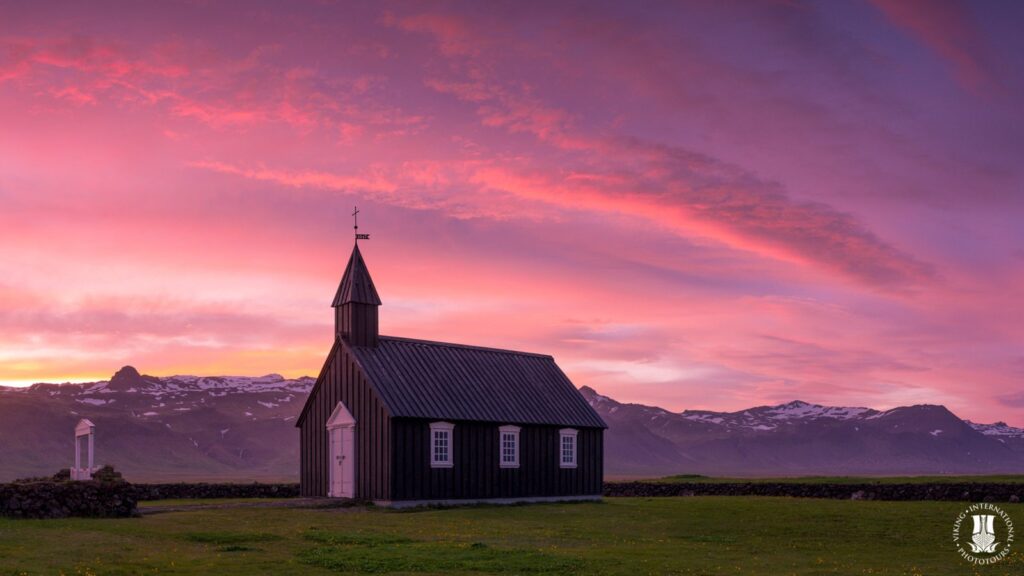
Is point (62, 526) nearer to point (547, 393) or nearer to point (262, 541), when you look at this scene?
point (262, 541)

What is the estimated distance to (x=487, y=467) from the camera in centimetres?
4741

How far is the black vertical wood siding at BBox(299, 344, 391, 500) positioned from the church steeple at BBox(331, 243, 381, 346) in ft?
3.15

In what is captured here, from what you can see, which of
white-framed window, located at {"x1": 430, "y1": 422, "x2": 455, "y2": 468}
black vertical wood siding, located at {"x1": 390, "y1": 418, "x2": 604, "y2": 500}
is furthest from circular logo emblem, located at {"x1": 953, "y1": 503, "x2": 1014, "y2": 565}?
white-framed window, located at {"x1": 430, "y1": 422, "x2": 455, "y2": 468}

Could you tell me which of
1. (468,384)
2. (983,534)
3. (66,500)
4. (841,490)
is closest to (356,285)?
(468,384)

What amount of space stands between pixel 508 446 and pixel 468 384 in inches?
139

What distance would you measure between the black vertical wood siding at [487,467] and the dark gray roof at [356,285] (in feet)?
23.1

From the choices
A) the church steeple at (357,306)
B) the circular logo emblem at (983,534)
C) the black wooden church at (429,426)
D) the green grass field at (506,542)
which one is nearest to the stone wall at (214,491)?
the black wooden church at (429,426)

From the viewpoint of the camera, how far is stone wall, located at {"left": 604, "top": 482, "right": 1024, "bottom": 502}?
4544 cm

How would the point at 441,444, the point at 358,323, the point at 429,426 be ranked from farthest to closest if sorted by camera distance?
the point at 358,323 → the point at 441,444 → the point at 429,426

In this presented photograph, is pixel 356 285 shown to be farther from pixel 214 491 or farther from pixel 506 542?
pixel 506 542

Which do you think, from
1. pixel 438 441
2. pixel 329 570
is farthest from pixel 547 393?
pixel 329 570

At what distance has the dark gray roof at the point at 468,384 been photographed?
4591 cm

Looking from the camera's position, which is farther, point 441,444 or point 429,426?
point 441,444

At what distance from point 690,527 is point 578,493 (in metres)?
16.3
